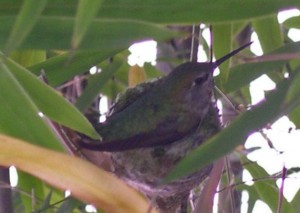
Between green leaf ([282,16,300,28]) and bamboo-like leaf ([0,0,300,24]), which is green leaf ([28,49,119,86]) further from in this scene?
green leaf ([282,16,300,28])

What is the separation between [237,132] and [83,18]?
0.14m

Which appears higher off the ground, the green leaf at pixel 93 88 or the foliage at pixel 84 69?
the green leaf at pixel 93 88

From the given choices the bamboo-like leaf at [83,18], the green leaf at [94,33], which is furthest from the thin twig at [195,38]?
the bamboo-like leaf at [83,18]

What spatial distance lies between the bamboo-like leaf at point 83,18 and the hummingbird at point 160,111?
246 mm

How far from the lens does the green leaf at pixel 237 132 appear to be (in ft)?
1.74

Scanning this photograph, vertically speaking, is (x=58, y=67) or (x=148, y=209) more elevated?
(x=58, y=67)

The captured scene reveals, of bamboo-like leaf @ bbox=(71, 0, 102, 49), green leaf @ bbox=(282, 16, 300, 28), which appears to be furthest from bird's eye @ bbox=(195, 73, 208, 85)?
bamboo-like leaf @ bbox=(71, 0, 102, 49)

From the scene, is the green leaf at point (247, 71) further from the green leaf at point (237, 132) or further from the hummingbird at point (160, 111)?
the green leaf at point (237, 132)

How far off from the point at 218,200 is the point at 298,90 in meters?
0.49

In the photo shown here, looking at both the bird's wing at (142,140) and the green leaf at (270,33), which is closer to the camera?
the bird's wing at (142,140)

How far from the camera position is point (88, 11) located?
1.75 feet

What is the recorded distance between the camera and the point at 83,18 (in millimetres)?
521

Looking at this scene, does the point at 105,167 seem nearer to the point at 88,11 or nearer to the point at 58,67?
the point at 58,67

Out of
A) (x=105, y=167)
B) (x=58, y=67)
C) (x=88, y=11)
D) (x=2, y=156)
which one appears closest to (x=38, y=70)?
(x=58, y=67)
